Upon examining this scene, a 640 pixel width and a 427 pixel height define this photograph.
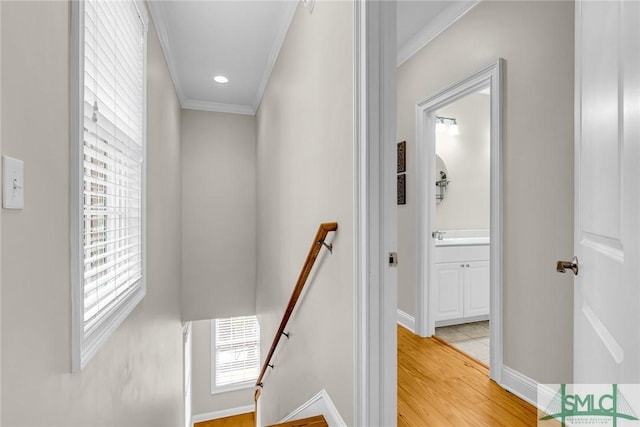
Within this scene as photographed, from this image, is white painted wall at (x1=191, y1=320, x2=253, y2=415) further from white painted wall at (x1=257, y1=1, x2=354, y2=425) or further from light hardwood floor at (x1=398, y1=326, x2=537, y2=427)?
light hardwood floor at (x1=398, y1=326, x2=537, y2=427)

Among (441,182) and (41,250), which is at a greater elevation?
(441,182)

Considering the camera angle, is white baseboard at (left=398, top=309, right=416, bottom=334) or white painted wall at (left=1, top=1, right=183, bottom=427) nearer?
white painted wall at (left=1, top=1, right=183, bottom=427)

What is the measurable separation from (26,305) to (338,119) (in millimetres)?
1287

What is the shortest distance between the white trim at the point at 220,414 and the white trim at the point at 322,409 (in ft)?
15.1

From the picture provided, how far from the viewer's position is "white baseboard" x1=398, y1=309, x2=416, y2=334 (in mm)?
3061

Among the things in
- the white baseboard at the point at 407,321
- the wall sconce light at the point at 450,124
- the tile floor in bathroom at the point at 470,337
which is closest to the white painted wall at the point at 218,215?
the white baseboard at the point at 407,321

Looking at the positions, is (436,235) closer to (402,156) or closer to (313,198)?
(402,156)

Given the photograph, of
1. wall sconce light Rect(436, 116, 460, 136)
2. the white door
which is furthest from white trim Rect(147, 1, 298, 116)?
wall sconce light Rect(436, 116, 460, 136)

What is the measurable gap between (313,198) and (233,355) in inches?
202

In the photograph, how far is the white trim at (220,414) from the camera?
5543mm

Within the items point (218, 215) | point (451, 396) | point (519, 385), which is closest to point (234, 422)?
point (218, 215)

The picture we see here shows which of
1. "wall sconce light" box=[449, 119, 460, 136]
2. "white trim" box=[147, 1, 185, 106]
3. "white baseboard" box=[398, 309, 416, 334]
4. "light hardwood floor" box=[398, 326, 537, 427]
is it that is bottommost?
"light hardwood floor" box=[398, 326, 537, 427]

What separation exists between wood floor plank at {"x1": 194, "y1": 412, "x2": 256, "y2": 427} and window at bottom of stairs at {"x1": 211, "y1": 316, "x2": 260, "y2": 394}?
0.46 meters

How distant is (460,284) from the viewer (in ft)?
11.1
